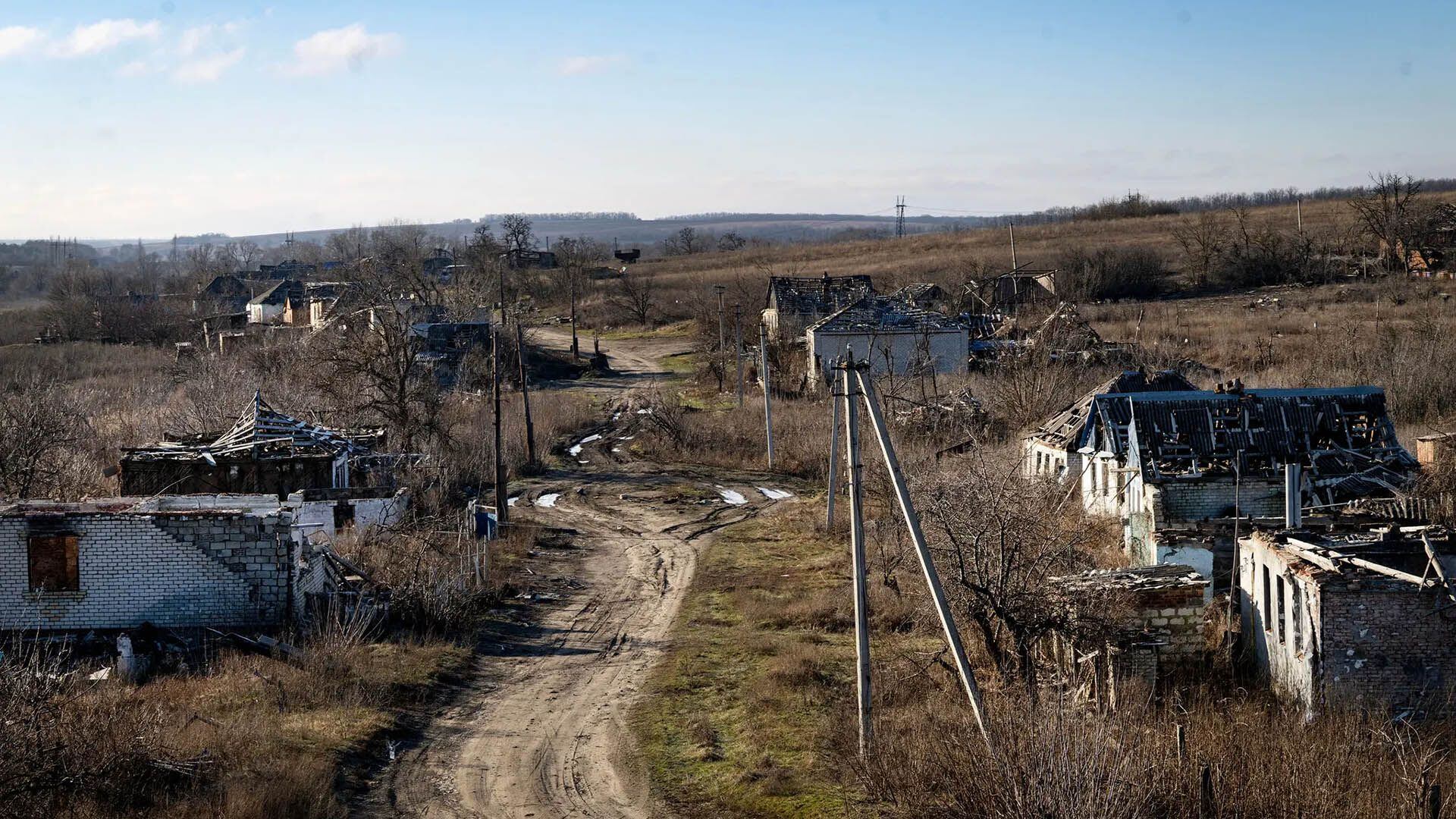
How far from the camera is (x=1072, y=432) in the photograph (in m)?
21.3

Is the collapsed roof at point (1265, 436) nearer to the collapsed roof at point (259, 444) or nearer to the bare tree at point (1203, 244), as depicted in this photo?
the collapsed roof at point (259, 444)

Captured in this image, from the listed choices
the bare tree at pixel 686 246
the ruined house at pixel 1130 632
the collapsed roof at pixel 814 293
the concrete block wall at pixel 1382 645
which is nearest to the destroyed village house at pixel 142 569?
the ruined house at pixel 1130 632

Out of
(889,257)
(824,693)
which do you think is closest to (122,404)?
(824,693)

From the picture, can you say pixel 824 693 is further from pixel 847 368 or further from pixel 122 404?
pixel 122 404

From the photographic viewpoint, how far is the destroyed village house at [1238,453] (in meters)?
17.9

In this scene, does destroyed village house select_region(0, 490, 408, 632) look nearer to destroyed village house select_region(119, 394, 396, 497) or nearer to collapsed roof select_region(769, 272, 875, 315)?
destroyed village house select_region(119, 394, 396, 497)

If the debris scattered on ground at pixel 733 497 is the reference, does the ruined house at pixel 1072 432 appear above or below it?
above

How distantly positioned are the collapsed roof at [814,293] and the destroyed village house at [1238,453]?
95.3 feet

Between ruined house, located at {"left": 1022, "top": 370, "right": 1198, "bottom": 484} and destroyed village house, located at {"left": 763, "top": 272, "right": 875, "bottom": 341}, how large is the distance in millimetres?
22692

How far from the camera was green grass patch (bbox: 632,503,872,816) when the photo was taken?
11.3 metres

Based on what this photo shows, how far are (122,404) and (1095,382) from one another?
92.4 ft

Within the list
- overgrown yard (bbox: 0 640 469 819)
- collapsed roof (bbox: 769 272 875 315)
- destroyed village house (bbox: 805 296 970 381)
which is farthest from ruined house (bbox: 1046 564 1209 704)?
collapsed roof (bbox: 769 272 875 315)

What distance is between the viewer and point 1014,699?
1088 centimetres

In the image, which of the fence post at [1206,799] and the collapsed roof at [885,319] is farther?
the collapsed roof at [885,319]
